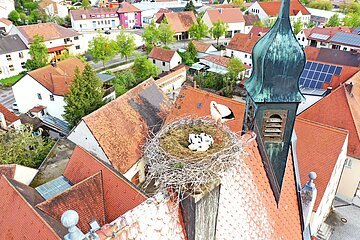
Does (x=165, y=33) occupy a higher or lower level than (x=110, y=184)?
lower

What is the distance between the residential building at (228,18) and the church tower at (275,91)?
5380 centimetres

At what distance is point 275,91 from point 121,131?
12.1 m

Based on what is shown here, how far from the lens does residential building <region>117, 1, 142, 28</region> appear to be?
A: 2516 inches

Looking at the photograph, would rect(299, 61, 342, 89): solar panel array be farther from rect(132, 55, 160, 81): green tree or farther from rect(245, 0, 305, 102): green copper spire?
rect(245, 0, 305, 102): green copper spire

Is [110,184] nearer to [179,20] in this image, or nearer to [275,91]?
[275,91]

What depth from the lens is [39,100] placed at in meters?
29.0

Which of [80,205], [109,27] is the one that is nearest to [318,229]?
[80,205]

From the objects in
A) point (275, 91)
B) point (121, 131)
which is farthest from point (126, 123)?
point (275, 91)

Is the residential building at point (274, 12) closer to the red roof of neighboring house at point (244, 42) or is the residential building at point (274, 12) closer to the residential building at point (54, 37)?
the red roof of neighboring house at point (244, 42)

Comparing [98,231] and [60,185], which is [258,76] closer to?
[98,231]

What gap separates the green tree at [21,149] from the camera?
18.7m

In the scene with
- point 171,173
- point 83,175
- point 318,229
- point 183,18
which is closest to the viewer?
point 171,173

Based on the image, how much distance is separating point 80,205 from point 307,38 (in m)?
46.7

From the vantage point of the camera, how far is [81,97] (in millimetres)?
23828
